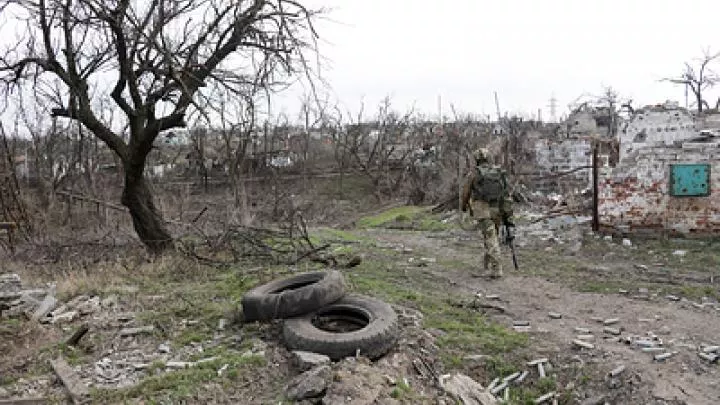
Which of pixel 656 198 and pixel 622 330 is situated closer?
pixel 622 330

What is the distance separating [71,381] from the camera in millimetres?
4492

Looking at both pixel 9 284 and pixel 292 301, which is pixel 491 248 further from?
pixel 9 284

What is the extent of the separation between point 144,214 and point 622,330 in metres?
7.76

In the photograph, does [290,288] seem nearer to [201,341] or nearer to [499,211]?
[201,341]

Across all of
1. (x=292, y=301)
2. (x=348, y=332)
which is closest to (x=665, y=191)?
(x=348, y=332)

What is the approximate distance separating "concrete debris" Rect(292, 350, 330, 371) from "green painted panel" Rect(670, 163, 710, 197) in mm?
8413

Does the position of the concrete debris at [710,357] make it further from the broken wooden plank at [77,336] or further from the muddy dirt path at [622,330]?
the broken wooden plank at [77,336]

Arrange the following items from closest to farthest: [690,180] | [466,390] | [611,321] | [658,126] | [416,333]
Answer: [466,390] < [416,333] < [611,321] < [690,180] < [658,126]

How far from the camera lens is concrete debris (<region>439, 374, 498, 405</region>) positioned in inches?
183

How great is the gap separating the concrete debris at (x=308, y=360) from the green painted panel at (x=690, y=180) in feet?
27.6

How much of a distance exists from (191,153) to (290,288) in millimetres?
23130

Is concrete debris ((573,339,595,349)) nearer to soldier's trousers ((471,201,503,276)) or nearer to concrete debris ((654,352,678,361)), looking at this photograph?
concrete debris ((654,352,678,361))

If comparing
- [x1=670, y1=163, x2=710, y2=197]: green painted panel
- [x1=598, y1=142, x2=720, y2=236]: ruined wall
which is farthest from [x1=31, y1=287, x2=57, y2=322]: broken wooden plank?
[x1=670, y1=163, x2=710, y2=197]: green painted panel

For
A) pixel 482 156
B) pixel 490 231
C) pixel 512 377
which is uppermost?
pixel 482 156
